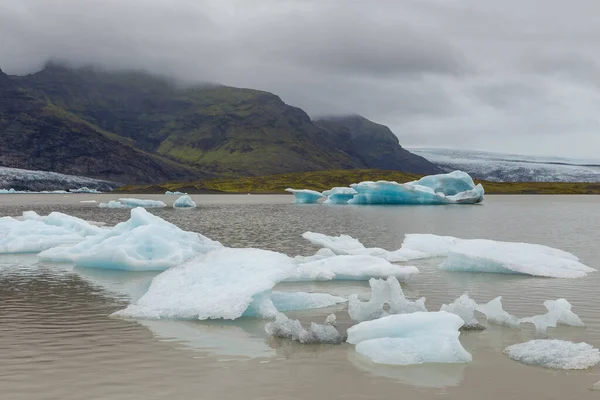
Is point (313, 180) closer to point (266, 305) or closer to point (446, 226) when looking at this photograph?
point (446, 226)

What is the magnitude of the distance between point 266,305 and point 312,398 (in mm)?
5970

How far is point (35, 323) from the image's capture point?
14.8 metres

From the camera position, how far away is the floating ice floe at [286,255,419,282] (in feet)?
67.7

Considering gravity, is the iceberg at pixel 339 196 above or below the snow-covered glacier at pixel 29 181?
above

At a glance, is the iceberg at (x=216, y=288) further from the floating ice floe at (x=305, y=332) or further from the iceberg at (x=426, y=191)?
the iceberg at (x=426, y=191)

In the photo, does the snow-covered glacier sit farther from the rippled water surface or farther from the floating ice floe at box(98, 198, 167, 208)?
the rippled water surface

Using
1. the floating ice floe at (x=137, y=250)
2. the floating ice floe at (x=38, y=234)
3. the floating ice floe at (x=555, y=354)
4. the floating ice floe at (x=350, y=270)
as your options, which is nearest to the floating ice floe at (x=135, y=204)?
the floating ice floe at (x=38, y=234)

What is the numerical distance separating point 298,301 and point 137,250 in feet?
36.2

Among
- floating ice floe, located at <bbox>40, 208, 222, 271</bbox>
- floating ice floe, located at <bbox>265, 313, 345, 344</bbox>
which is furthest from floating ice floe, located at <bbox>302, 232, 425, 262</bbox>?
floating ice floe, located at <bbox>265, 313, 345, 344</bbox>

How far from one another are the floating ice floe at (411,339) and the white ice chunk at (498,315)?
2836mm

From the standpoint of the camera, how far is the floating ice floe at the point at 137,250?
24.0 meters

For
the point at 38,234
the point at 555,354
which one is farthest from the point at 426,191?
the point at 555,354

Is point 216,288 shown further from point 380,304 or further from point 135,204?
point 135,204

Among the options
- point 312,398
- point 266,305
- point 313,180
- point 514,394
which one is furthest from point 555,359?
point 313,180
